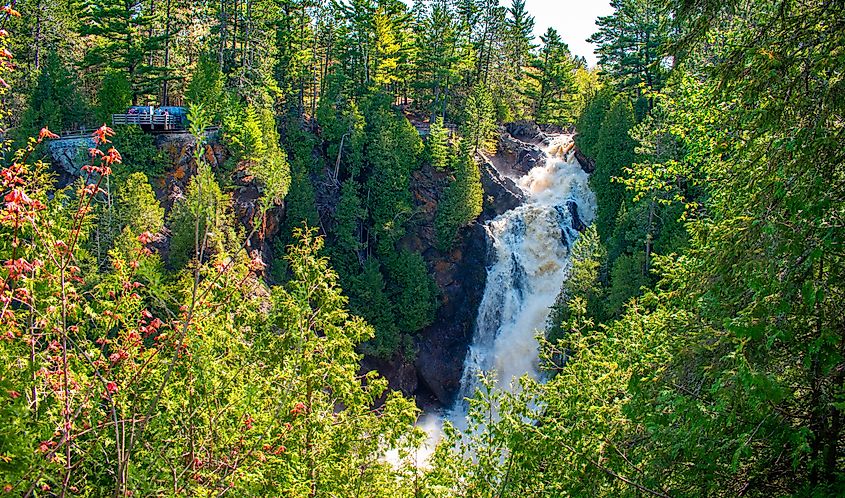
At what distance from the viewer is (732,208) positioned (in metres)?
5.81

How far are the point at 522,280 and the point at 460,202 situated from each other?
17.6 feet

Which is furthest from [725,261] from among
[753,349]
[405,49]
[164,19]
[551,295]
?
[405,49]

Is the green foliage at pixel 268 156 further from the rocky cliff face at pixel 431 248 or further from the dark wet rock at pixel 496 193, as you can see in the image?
the dark wet rock at pixel 496 193

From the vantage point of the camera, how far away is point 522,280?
30359 millimetres

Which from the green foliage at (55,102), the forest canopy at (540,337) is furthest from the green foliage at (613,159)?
the green foliage at (55,102)

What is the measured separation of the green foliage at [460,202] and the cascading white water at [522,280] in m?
1.68

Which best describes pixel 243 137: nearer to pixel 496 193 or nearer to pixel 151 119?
pixel 151 119

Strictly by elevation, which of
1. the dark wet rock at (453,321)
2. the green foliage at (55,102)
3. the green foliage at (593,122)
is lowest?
the dark wet rock at (453,321)

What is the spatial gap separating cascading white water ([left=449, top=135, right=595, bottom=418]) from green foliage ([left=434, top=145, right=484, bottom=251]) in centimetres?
168

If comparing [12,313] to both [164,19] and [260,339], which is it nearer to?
[260,339]

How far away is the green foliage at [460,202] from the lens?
30859 millimetres

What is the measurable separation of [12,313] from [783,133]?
19.6 ft

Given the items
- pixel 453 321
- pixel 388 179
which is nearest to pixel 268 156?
pixel 388 179

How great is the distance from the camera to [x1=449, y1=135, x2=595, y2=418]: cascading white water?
28.5m
